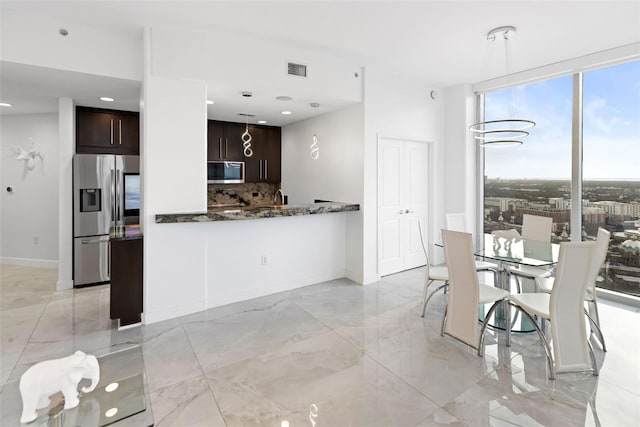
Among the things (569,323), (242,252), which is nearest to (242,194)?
(242,252)

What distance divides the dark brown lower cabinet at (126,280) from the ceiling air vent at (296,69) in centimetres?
245

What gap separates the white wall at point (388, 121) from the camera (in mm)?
4500

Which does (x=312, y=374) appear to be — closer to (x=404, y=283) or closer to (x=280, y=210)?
(x=280, y=210)

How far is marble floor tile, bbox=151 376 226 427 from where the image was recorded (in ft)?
6.38

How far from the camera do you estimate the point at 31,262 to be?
5.54 meters

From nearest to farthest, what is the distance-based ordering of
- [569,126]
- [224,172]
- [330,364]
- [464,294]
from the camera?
[330,364] < [464,294] < [569,126] < [224,172]

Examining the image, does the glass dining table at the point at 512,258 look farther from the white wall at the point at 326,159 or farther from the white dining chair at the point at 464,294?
the white wall at the point at 326,159

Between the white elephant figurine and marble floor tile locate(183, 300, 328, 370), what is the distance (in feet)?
3.76

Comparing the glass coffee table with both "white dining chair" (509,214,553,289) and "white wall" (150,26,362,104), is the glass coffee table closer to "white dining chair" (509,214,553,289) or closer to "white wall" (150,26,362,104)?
"white wall" (150,26,362,104)

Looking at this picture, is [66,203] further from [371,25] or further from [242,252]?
[371,25]

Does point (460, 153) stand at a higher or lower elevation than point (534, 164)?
higher

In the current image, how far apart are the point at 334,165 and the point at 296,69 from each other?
1516 mm

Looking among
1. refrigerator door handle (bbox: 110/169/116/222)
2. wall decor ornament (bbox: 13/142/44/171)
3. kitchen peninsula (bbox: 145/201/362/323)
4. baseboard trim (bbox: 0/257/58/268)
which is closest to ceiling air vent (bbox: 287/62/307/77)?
kitchen peninsula (bbox: 145/201/362/323)

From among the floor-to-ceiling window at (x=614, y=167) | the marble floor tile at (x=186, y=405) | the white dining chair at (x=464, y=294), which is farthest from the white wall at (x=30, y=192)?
the floor-to-ceiling window at (x=614, y=167)
